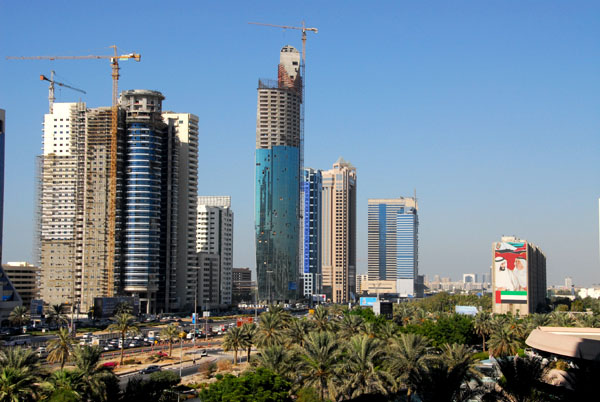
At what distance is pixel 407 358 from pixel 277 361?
35.6 ft

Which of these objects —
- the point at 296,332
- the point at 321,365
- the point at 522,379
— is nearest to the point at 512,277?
the point at 296,332

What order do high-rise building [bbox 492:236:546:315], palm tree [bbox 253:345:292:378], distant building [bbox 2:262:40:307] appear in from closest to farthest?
palm tree [bbox 253:345:292:378], distant building [bbox 2:262:40:307], high-rise building [bbox 492:236:546:315]

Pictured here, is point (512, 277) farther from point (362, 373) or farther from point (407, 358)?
point (362, 373)

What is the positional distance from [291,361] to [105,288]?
418 feet

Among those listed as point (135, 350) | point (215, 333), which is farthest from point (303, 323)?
point (215, 333)

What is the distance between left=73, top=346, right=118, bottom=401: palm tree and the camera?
5100 centimetres

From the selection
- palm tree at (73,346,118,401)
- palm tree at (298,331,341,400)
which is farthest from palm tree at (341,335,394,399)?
palm tree at (73,346,118,401)

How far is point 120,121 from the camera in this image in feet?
606

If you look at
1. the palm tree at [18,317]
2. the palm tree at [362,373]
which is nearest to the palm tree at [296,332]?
the palm tree at [362,373]

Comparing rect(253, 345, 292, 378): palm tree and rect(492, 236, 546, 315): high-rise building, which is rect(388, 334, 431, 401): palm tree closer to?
rect(253, 345, 292, 378): palm tree

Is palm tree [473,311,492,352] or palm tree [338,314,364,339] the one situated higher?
palm tree [338,314,364,339]

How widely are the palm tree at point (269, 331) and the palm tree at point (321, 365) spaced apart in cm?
2514

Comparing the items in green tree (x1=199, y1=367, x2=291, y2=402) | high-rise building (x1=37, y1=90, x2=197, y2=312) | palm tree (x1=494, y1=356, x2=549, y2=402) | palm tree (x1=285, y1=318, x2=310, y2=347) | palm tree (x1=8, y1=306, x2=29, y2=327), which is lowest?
palm tree (x1=8, y1=306, x2=29, y2=327)

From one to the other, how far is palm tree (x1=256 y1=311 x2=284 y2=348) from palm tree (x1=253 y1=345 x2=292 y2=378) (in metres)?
21.0
